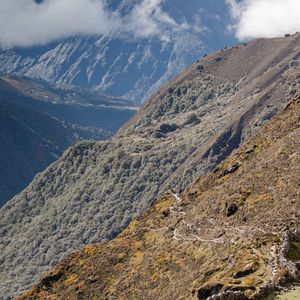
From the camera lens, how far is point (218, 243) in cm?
4450

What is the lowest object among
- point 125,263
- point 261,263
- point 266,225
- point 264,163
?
point 261,263

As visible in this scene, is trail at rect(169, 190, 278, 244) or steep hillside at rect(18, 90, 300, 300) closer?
steep hillside at rect(18, 90, 300, 300)

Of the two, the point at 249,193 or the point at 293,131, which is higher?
the point at 293,131

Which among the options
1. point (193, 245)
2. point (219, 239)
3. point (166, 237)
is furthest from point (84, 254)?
point (219, 239)

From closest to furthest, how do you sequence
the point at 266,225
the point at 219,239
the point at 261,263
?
the point at 261,263, the point at 266,225, the point at 219,239

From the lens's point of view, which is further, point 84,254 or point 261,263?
point 84,254

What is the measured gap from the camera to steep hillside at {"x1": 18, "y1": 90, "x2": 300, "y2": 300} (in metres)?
32.0

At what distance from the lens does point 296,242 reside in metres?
34.0

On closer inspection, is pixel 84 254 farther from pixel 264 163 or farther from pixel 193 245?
pixel 264 163

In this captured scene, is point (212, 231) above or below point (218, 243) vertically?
above

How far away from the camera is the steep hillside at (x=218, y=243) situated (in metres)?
32.0

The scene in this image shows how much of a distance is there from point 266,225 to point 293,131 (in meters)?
20.1

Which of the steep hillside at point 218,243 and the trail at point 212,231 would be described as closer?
the steep hillside at point 218,243

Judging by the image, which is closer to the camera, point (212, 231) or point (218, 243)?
point (218, 243)
